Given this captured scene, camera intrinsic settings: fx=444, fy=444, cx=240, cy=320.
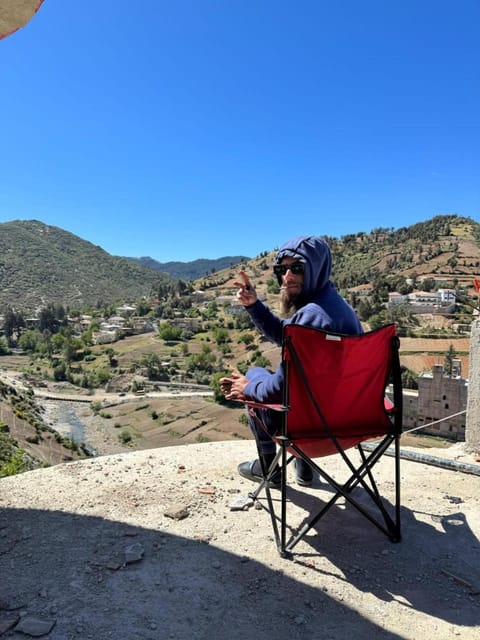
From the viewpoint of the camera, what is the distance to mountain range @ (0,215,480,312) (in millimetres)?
84750

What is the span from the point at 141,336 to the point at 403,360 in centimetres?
4846

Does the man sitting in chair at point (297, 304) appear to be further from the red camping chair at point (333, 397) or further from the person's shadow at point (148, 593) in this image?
the person's shadow at point (148, 593)

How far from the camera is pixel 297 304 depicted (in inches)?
99.0

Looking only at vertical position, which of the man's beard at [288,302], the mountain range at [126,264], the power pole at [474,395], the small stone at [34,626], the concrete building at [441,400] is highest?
the mountain range at [126,264]

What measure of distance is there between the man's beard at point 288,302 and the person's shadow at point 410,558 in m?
1.22

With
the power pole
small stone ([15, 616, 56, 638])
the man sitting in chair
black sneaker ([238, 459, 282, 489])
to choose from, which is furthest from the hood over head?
the power pole

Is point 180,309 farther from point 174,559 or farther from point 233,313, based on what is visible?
point 174,559

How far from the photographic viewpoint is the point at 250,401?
2338mm

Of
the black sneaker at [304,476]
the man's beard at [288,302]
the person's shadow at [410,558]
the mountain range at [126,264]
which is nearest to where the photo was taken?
the person's shadow at [410,558]

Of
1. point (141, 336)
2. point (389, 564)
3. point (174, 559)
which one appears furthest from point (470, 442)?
point (141, 336)

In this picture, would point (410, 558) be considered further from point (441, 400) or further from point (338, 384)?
point (441, 400)

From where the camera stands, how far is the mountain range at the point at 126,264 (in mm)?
84750

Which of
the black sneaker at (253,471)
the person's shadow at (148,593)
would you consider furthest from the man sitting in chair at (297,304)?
the person's shadow at (148,593)

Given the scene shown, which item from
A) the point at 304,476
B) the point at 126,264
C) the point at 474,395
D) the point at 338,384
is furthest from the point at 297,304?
the point at 126,264
